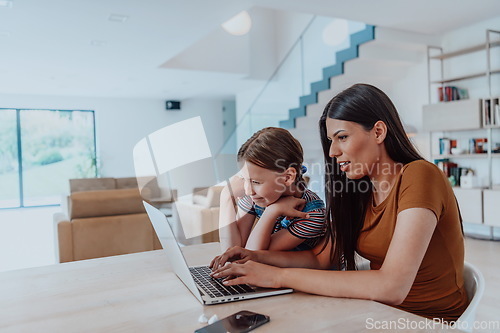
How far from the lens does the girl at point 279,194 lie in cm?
111

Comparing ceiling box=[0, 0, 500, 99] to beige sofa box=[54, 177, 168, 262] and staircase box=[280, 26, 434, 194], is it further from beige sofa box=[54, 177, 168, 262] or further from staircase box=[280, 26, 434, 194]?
beige sofa box=[54, 177, 168, 262]

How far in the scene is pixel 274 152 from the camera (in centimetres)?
113

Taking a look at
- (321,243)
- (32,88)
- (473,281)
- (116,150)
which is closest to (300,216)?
(321,243)

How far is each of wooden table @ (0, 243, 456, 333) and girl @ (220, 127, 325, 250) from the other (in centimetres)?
23

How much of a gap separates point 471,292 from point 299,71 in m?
5.59

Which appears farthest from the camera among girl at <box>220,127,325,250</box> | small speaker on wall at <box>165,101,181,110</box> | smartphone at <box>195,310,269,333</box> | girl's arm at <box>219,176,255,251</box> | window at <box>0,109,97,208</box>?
A: small speaker on wall at <box>165,101,181,110</box>

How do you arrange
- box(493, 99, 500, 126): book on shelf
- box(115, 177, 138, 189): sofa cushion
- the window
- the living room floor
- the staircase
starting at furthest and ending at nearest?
the window → box(115, 177, 138, 189): sofa cushion → the staircase → box(493, 99, 500, 126): book on shelf → the living room floor

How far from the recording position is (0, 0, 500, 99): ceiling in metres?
3.96

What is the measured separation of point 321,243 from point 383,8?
3800mm

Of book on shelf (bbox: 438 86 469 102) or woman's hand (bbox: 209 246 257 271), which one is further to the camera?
book on shelf (bbox: 438 86 469 102)

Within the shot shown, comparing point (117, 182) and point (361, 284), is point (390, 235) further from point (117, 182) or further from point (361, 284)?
point (117, 182)

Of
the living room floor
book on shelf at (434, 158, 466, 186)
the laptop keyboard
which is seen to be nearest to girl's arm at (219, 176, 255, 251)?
the laptop keyboard

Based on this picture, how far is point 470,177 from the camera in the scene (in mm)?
4766

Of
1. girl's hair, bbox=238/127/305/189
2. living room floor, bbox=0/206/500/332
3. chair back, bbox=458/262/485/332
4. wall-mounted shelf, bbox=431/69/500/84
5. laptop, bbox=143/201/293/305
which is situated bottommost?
living room floor, bbox=0/206/500/332
